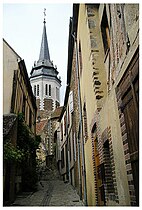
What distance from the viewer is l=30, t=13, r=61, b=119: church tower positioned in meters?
44.9

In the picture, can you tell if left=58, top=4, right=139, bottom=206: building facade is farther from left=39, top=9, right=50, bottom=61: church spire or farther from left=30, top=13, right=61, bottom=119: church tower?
left=39, top=9, right=50, bottom=61: church spire

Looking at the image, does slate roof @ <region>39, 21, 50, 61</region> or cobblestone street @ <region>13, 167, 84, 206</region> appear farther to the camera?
slate roof @ <region>39, 21, 50, 61</region>

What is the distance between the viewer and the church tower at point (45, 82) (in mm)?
44875

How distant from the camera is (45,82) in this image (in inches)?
1820

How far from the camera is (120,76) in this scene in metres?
3.43

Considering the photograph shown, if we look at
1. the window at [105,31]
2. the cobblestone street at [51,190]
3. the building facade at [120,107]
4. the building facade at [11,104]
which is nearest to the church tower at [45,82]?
the cobblestone street at [51,190]

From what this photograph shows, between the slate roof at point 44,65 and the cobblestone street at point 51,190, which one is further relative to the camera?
the slate roof at point 44,65

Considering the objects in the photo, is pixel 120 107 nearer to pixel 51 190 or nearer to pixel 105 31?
pixel 105 31

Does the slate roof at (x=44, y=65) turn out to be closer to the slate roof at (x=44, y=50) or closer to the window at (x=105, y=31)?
the slate roof at (x=44, y=50)

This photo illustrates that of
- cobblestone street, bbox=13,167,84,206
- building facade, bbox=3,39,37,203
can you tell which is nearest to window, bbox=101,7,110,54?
building facade, bbox=3,39,37,203

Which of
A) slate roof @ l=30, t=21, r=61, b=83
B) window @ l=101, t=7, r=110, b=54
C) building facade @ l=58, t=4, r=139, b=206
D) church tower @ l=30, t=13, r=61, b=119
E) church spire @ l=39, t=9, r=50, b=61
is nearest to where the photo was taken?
building facade @ l=58, t=4, r=139, b=206

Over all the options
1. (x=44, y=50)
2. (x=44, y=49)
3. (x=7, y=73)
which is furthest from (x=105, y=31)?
(x=44, y=49)

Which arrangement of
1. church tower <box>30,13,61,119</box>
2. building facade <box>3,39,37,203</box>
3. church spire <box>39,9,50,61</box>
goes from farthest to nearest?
church spire <box>39,9,50,61</box> → church tower <box>30,13,61,119</box> → building facade <box>3,39,37,203</box>

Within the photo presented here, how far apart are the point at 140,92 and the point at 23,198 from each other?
8.41 m
